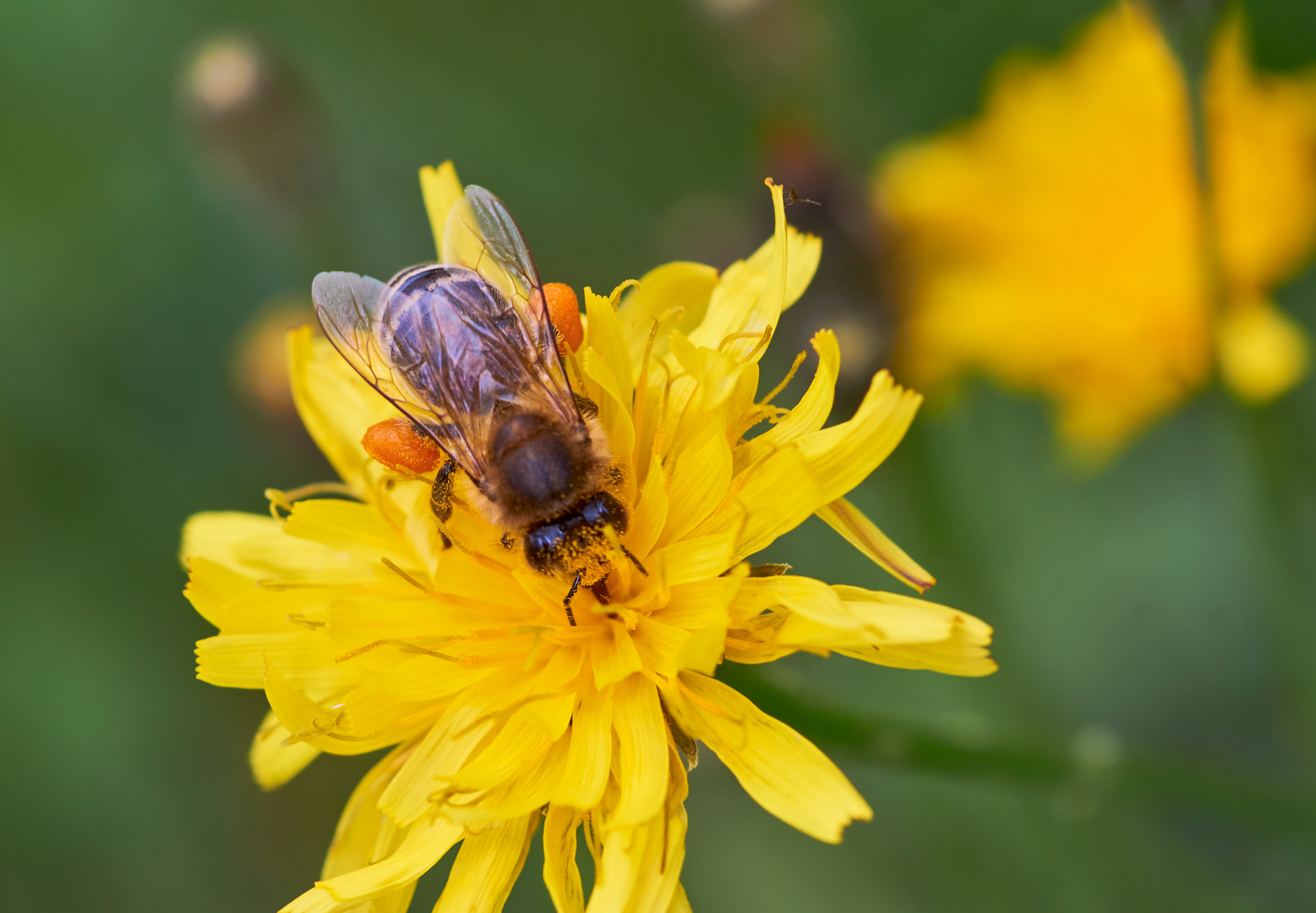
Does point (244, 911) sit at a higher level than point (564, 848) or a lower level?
lower

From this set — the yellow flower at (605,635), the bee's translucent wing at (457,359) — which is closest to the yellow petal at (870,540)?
the yellow flower at (605,635)

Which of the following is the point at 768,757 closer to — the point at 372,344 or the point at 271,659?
the point at 271,659

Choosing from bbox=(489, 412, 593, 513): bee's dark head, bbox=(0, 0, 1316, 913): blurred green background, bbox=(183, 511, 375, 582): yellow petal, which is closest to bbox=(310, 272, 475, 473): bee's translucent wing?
bbox=(489, 412, 593, 513): bee's dark head

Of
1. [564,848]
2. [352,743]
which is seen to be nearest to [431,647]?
[352,743]

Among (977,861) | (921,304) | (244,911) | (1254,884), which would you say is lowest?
(1254,884)

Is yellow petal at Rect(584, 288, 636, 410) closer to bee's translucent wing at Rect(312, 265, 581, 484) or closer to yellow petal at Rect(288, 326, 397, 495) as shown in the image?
bee's translucent wing at Rect(312, 265, 581, 484)

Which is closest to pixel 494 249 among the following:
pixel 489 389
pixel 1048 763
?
pixel 489 389

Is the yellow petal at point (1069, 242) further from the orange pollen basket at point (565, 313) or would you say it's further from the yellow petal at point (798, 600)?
the yellow petal at point (798, 600)

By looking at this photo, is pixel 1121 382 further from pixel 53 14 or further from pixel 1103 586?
pixel 53 14

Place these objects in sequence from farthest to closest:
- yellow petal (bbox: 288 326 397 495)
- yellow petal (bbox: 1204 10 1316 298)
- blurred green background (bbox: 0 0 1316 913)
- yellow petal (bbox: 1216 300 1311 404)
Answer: blurred green background (bbox: 0 0 1316 913) < yellow petal (bbox: 1204 10 1316 298) < yellow petal (bbox: 1216 300 1311 404) < yellow petal (bbox: 288 326 397 495)
